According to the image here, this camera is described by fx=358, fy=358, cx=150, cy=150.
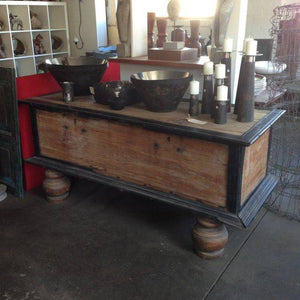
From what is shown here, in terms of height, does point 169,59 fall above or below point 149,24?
below

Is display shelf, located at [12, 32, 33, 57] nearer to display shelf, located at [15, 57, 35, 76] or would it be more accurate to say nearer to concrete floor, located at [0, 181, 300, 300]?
display shelf, located at [15, 57, 35, 76]

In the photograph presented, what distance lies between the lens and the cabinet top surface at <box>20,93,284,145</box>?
1.47 meters

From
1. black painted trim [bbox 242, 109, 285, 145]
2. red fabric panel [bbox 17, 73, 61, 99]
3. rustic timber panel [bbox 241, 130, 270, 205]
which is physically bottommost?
rustic timber panel [bbox 241, 130, 270, 205]

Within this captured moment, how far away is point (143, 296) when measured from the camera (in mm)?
1519

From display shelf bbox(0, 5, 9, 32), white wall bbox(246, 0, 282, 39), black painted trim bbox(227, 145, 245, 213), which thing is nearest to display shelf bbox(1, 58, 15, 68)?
display shelf bbox(0, 5, 9, 32)

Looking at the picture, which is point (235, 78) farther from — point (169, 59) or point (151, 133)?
point (151, 133)

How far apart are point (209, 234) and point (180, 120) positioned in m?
0.55

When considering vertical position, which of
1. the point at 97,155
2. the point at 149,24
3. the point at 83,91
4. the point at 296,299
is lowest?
the point at 296,299

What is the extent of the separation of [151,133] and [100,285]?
72cm

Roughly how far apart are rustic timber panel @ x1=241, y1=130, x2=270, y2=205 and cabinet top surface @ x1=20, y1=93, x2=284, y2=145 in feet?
0.29

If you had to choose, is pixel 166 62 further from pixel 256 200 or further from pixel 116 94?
pixel 256 200

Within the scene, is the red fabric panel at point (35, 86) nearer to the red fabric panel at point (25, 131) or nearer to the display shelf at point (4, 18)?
the red fabric panel at point (25, 131)

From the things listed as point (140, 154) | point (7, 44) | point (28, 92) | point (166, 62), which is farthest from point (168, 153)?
point (7, 44)

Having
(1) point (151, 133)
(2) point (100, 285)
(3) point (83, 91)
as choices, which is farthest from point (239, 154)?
(3) point (83, 91)
